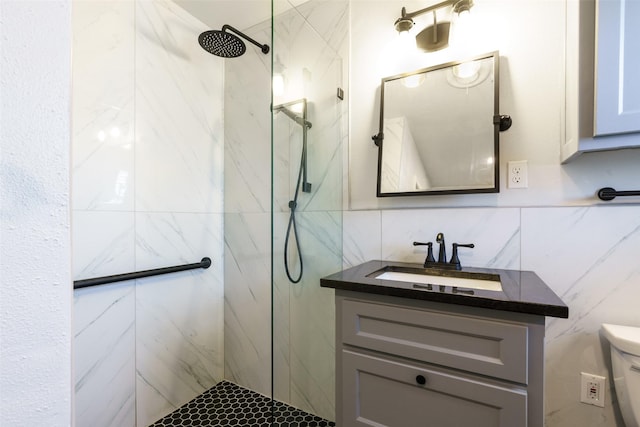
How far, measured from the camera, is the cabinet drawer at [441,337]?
32.7 inches

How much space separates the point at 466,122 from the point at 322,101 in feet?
2.21

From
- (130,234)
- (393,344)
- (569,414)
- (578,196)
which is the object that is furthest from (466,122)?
(130,234)

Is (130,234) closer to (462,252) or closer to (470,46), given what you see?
(462,252)

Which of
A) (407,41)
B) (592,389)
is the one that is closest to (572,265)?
(592,389)

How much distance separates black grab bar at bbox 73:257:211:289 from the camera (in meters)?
1.28

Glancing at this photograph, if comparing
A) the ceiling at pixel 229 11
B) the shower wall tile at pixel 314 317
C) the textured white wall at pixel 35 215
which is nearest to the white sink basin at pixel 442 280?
the shower wall tile at pixel 314 317

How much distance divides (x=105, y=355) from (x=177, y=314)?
39 cm

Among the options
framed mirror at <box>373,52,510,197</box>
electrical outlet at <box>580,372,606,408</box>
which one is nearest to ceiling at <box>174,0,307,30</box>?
framed mirror at <box>373,52,510,197</box>

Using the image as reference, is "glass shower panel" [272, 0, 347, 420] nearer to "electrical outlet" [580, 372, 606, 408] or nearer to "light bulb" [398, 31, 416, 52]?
"light bulb" [398, 31, 416, 52]

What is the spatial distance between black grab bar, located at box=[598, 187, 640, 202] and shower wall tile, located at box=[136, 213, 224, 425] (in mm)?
1948

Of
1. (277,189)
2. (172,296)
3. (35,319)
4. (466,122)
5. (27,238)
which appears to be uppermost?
(466,122)

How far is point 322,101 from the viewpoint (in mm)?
1460

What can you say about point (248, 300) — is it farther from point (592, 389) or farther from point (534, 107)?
point (534, 107)

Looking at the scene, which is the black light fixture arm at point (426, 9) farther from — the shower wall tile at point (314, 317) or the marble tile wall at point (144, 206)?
the marble tile wall at point (144, 206)
